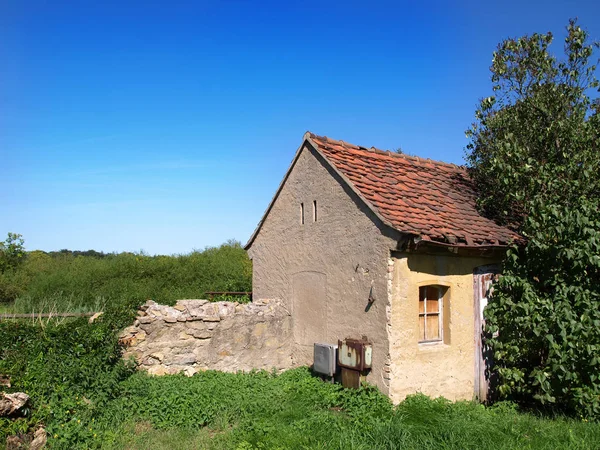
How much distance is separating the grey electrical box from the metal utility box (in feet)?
0.51

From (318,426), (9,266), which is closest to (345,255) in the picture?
(318,426)

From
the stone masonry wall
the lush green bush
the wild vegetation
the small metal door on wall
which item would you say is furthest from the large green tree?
the wild vegetation

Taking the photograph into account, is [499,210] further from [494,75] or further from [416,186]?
[494,75]

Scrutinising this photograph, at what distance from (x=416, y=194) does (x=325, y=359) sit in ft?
12.5

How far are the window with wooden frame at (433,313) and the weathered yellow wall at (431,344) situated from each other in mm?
135

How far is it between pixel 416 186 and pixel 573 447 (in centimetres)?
558

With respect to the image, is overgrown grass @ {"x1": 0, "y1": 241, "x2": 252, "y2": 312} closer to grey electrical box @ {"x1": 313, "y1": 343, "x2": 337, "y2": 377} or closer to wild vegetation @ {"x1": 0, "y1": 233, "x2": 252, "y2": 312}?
wild vegetation @ {"x1": 0, "y1": 233, "x2": 252, "y2": 312}

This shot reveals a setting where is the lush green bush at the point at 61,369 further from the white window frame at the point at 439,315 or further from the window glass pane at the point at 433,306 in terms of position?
the window glass pane at the point at 433,306

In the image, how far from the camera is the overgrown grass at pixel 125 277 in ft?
67.4

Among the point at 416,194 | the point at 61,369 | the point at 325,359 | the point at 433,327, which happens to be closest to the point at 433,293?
the point at 433,327

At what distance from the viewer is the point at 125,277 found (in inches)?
890

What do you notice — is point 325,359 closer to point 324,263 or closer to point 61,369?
point 324,263

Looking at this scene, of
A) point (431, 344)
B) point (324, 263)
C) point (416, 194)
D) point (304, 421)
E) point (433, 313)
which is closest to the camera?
point (304, 421)

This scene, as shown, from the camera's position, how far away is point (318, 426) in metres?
6.71
